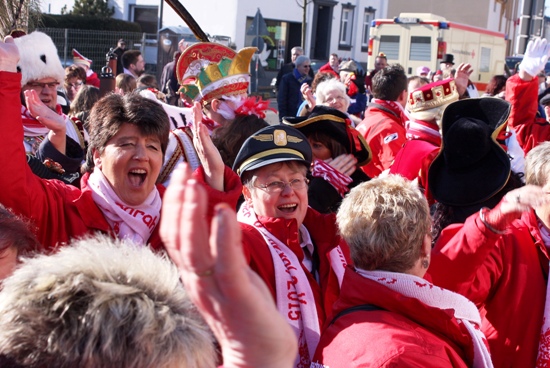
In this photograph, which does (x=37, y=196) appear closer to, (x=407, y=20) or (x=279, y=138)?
(x=279, y=138)

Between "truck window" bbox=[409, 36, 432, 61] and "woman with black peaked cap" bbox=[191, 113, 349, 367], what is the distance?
17442mm

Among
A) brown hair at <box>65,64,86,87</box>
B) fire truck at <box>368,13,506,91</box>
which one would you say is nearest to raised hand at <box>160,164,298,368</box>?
brown hair at <box>65,64,86,87</box>

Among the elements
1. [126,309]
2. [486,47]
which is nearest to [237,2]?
[486,47]

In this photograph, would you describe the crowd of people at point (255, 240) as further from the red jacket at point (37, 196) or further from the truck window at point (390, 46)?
the truck window at point (390, 46)

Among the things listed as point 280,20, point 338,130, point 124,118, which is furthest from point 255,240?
point 280,20

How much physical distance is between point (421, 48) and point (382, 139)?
1498 centimetres

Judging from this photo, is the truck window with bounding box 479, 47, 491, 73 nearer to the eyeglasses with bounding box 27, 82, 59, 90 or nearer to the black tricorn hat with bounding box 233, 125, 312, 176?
the eyeglasses with bounding box 27, 82, 59, 90

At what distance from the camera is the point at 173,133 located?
393cm

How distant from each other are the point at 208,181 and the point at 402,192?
39.1 inches

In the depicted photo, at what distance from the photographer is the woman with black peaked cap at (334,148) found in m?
4.02

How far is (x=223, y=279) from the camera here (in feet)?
3.28

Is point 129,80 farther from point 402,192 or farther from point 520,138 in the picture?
point 402,192

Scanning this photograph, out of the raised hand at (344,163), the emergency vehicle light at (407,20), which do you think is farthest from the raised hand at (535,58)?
the emergency vehicle light at (407,20)

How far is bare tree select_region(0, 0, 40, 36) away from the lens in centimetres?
472
